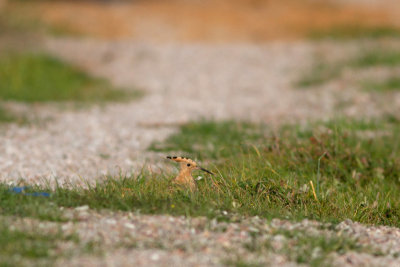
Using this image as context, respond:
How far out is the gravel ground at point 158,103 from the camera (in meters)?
5.94

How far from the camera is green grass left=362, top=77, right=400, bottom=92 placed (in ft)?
30.9

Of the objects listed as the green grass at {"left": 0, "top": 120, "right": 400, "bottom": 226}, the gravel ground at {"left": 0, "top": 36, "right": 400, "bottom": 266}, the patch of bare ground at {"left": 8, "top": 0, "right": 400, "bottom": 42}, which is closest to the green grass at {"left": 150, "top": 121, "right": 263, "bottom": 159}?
the green grass at {"left": 0, "top": 120, "right": 400, "bottom": 226}

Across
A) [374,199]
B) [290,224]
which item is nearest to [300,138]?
[374,199]

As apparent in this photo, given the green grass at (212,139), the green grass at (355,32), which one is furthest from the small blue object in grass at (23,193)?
the green grass at (355,32)

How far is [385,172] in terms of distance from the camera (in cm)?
570

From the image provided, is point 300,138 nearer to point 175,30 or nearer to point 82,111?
point 82,111

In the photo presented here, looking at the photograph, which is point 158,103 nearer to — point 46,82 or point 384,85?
point 46,82

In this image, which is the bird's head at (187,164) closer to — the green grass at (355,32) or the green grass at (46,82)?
the green grass at (46,82)

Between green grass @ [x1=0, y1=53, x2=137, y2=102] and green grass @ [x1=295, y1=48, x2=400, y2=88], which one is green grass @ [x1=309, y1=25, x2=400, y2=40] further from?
green grass @ [x1=0, y1=53, x2=137, y2=102]

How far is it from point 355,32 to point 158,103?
695 centimetres

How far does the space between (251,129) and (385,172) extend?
7.24 feet

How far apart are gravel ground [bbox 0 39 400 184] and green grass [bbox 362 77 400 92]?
0.89 ft

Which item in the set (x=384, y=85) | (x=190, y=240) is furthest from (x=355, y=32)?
(x=190, y=240)

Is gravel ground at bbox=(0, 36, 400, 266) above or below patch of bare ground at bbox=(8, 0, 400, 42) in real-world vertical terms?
below
